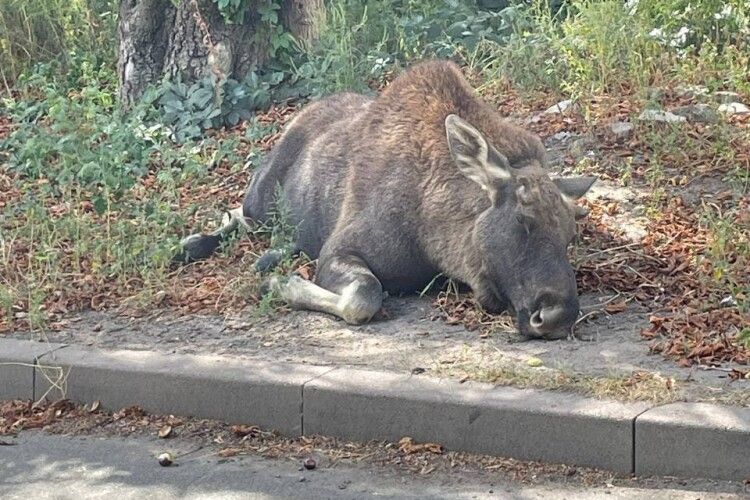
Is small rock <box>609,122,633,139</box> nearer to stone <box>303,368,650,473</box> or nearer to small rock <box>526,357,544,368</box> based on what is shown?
small rock <box>526,357,544,368</box>

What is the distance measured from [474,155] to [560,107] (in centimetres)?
272

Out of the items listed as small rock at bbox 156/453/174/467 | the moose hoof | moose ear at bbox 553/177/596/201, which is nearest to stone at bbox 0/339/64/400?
the moose hoof

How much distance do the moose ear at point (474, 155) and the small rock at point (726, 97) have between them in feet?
9.22

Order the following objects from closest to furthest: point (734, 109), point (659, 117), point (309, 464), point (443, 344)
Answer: point (309, 464), point (443, 344), point (659, 117), point (734, 109)

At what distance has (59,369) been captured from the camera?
7680 mm

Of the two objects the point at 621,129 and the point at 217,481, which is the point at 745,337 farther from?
the point at 621,129

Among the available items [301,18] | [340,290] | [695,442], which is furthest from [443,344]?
[301,18]

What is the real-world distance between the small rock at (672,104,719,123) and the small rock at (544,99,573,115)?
0.86 metres

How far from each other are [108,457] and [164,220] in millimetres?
3378

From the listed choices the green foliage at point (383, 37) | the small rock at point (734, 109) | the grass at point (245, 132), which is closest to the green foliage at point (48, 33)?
the grass at point (245, 132)

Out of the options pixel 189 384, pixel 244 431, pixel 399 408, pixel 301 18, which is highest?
pixel 301 18

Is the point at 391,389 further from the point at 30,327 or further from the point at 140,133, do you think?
the point at 140,133

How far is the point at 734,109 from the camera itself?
33.5 feet

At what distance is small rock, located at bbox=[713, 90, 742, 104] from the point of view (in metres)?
10.3
